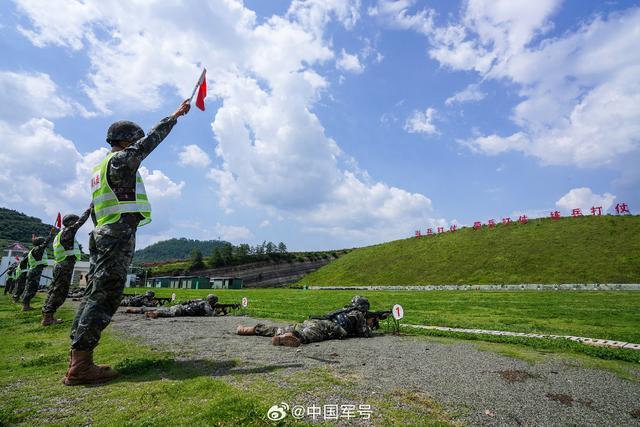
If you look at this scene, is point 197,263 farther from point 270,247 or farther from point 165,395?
point 165,395

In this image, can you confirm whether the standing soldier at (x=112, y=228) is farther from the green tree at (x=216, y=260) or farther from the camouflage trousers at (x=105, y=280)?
the green tree at (x=216, y=260)

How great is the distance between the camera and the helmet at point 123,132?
6848mm

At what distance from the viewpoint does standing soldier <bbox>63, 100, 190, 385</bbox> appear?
5676 mm

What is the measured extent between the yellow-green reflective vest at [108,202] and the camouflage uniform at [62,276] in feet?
24.6

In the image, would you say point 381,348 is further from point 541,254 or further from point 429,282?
point 541,254

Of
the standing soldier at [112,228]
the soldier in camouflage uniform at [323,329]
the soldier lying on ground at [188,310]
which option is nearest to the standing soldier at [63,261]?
the soldier lying on ground at [188,310]

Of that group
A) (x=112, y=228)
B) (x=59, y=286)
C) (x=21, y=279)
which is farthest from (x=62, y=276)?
(x=21, y=279)

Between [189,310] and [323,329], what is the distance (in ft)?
35.0

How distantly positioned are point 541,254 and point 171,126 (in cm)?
7211

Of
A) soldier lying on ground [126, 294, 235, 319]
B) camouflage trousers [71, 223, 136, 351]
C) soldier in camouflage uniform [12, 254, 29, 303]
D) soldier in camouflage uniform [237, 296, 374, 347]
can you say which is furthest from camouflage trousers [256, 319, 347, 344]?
soldier in camouflage uniform [12, 254, 29, 303]

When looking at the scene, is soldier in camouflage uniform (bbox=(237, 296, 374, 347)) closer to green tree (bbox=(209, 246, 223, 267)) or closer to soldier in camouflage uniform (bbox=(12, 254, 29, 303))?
soldier in camouflage uniform (bbox=(12, 254, 29, 303))

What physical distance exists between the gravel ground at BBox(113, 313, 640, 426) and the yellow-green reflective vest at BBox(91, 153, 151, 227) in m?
3.20

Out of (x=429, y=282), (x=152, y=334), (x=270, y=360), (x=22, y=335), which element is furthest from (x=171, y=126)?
(x=429, y=282)

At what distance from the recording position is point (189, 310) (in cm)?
1862
